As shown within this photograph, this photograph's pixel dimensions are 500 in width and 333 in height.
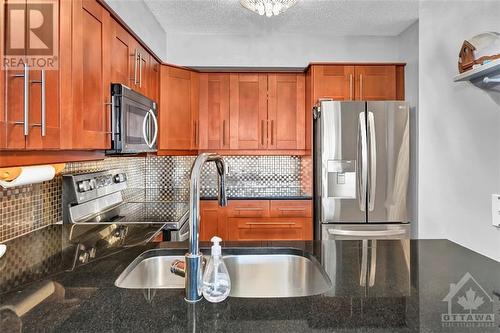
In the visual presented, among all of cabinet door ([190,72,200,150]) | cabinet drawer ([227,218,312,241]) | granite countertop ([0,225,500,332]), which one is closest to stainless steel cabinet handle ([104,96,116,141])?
granite countertop ([0,225,500,332])

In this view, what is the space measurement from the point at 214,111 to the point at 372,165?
5.45 ft

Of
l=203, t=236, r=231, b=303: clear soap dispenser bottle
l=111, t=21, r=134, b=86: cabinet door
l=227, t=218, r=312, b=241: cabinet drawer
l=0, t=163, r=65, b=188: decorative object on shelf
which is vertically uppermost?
l=111, t=21, r=134, b=86: cabinet door

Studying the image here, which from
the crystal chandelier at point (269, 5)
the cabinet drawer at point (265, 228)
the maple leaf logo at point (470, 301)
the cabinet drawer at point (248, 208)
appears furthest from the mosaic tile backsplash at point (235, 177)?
the maple leaf logo at point (470, 301)

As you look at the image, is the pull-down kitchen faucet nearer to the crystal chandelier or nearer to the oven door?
the oven door

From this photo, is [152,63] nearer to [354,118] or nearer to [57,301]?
[354,118]

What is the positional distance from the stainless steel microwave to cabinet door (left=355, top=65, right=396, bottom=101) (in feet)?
6.57

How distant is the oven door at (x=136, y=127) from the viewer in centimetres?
192

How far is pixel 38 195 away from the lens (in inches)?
70.2

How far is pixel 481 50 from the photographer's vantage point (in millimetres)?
1352

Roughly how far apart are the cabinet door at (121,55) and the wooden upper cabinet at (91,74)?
0.08 m

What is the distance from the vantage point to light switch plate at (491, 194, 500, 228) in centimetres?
131

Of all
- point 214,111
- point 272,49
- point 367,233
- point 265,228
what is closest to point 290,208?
point 265,228

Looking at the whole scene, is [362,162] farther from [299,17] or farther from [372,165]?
[299,17]

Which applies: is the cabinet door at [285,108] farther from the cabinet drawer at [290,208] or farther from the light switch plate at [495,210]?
the light switch plate at [495,210]
